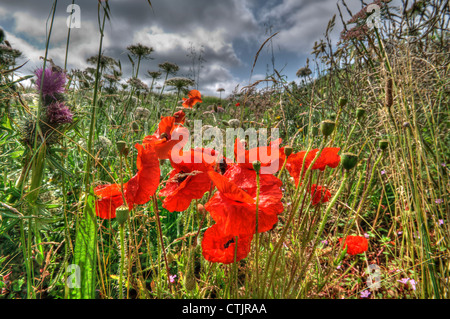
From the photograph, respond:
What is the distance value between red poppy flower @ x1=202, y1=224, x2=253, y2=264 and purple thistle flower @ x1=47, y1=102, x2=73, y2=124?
563 mm

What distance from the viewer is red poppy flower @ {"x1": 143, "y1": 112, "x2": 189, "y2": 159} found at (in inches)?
22.5

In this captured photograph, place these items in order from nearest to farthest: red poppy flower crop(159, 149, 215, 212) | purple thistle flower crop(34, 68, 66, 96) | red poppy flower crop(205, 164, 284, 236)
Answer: red poppy flower crop(205, 164, 284, 236) < red poppy flower crop(159, 149, 215, 212) < purple thistle flower crop(34, 68, 66, 96)

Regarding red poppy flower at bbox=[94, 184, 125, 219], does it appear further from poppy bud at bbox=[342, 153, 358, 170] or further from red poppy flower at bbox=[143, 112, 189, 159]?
poppy bud at bbox=[342, 153, 358, 170]

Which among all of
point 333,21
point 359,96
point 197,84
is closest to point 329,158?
point 359,96

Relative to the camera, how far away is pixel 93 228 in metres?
0.61

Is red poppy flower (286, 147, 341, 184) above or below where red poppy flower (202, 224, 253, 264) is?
above

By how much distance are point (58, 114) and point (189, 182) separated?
491 mm

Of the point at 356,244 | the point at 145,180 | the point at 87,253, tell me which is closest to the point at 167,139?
the point at 145,180

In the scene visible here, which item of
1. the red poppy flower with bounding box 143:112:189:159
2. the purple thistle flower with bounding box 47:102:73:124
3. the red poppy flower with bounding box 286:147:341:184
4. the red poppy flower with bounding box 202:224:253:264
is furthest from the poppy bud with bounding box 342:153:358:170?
the purple thistle flower with bounding box 47:102:73:124

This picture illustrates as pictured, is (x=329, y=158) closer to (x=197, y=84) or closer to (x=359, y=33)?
(x=359, y=33)

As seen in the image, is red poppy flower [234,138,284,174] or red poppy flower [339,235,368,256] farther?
red poppy flower [339,235,368,256]

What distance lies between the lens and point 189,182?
60 cm

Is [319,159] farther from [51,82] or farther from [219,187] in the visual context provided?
[51,82]

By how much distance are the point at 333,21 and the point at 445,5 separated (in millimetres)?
533
